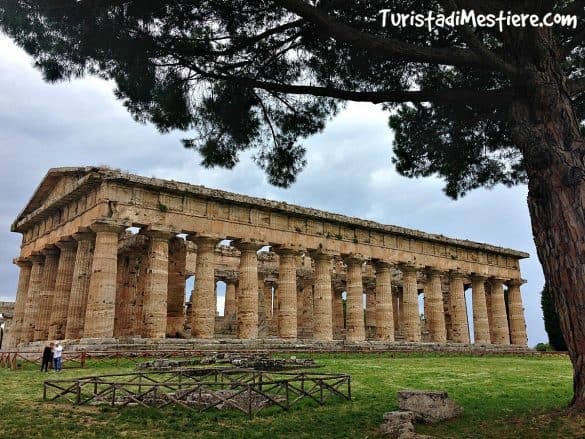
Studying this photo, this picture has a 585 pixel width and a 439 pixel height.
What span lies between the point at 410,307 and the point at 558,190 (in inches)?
946

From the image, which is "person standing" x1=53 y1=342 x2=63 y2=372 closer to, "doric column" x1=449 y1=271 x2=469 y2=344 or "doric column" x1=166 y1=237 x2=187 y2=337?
"doric column" x1=166 y1=237 x2=187 y2=337

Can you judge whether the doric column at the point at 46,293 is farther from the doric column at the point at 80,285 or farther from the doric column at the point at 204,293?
the doric column at the point at 204,293

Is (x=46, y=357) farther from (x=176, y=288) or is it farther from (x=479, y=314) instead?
(x=479, y=314)

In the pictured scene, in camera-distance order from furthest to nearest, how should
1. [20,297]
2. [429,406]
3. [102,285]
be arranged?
1. [20,297]
2. [102,285]
3. [429,406]

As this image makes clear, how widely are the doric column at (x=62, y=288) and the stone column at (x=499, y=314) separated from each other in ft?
85.4

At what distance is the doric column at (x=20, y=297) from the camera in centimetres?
2755

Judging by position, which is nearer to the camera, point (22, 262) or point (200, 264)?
point (200, 264)

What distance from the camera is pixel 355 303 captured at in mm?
28875

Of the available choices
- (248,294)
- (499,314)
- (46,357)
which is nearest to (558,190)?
(46,357)

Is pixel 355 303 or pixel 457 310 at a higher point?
pixel 457 310

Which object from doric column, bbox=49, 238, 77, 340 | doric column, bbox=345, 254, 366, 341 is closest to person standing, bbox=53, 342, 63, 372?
doric column, bbox=49, 238, 77, 340

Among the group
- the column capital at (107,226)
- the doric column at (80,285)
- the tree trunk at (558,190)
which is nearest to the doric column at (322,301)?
the column capital at (107,226)

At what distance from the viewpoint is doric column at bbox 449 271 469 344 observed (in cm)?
3334

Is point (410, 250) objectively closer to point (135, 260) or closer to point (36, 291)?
point (135, 260)
